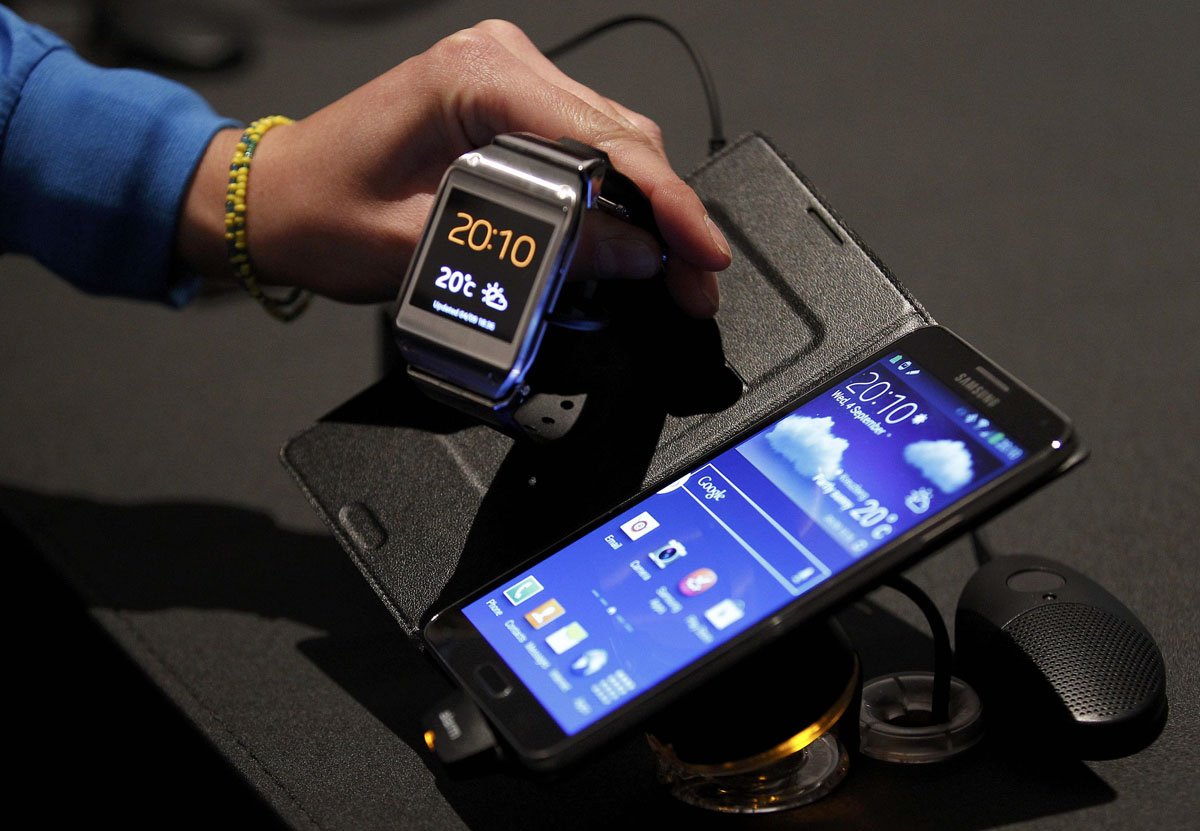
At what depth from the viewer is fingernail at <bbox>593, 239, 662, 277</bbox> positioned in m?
0.50

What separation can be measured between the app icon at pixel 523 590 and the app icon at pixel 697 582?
6 centimetres

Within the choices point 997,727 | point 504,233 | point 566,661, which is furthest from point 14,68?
point 997,727

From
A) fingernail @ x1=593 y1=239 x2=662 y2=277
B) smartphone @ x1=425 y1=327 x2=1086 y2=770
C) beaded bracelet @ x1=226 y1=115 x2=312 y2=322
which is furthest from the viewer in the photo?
beaded bracelet @ x1=226 y1=115 x2=312 y2=322

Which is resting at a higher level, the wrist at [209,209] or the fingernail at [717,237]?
the fingernail at [717,237]

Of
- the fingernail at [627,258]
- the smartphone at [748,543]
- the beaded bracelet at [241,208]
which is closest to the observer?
the smartphone at [748,543]

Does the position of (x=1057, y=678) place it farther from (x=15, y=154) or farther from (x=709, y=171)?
(x=15, y=154)

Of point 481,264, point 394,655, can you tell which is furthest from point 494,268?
point 394,655

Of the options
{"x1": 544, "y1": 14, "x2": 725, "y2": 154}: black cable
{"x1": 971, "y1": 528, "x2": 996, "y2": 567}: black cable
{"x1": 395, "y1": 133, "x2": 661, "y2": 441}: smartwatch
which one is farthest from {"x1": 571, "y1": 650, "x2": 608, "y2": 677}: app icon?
{"x1": 544, "y1": 14, "x2": 725, "y2": 154}: black cable

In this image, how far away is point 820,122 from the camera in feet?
2.70

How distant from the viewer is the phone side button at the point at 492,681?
1.35 feet

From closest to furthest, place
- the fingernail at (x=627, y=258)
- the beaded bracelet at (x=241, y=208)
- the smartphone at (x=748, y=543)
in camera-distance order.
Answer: the smartphone at (x=748, y=543) < the fingernail at (x=627, y=258) < the beaded bracelet at (x=241, y=208)

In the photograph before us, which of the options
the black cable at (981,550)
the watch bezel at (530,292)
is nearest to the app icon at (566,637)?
the watch bezel at (530,292)

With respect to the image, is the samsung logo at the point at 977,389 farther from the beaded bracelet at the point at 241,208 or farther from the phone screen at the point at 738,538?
the beaded bracelet at the point at 241,208

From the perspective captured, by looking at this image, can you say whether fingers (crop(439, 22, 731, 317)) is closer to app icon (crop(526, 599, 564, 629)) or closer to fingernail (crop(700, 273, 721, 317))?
fingernail (crop(700, 273, 721, 317))
